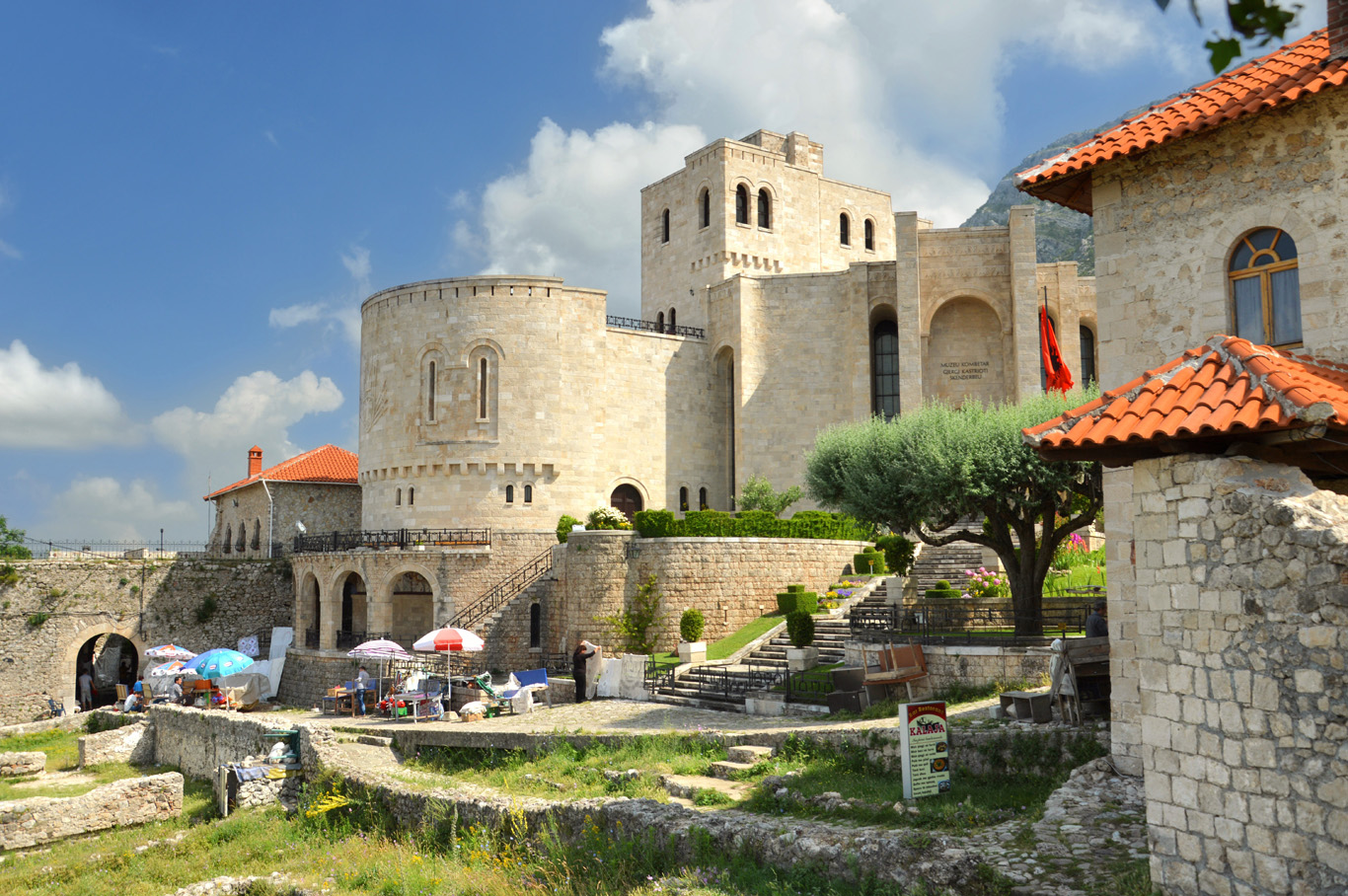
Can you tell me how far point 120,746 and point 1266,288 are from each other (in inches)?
1044

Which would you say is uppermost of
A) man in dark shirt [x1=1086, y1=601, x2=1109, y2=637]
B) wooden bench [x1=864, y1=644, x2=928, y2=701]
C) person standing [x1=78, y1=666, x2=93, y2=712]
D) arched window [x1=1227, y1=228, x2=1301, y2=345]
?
arched window [x1=1227, y1=228, x2=1301, y2=345]

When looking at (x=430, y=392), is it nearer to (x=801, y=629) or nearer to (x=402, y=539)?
(x=402, y=539)

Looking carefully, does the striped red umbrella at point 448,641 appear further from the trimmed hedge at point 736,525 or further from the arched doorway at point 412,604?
the arched doorway at point 412,604

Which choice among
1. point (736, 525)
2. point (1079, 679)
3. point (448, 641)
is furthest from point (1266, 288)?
point (736, 525)

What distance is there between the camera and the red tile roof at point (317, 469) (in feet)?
133

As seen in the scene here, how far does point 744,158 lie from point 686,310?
21.1 feet

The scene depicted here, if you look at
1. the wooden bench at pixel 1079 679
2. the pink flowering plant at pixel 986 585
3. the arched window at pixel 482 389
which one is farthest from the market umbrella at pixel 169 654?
the wooden bench at pixel 1079 679

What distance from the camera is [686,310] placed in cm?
3978

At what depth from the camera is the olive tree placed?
17.7 meters

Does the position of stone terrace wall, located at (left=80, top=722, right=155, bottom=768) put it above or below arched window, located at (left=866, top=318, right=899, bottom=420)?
below

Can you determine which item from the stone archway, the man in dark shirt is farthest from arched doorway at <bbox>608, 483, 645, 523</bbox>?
the man in dark shirt

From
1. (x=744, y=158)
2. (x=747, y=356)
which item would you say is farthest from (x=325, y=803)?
(x=744, y=158)

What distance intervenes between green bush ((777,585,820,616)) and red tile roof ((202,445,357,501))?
71.2 feet

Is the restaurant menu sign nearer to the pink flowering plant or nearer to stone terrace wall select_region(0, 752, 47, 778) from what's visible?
the pink flowering plant
